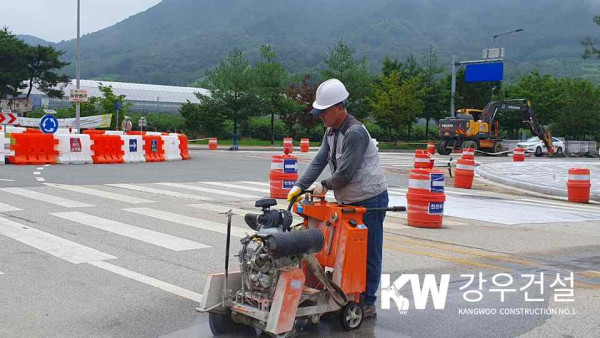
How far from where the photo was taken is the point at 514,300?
249 inches

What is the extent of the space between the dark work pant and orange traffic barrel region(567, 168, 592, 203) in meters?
13.0

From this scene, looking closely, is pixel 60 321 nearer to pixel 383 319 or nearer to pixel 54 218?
pixel 383 319

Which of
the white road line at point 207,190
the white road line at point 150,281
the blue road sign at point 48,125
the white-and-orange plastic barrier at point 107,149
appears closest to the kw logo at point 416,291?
the white road line at point 150,281

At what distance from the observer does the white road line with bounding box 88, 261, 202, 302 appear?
6.14 meters

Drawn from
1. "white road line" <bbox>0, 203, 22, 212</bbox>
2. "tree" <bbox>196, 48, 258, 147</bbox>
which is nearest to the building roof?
"tree" <bbox>196, 48, 258, 147</bbox>

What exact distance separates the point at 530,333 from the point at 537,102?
62.1 meters

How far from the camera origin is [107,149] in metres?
23.9

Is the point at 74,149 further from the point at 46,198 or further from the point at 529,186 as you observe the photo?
the point at 529,186

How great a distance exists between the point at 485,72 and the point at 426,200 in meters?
38.8

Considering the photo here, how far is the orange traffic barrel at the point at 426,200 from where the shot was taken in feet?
34.8

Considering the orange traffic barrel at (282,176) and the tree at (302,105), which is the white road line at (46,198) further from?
the tree at (302,105)

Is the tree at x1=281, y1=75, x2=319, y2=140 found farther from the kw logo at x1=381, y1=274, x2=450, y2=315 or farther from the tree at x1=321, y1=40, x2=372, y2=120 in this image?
the kw logo at x1=381, y1=274, x2=450, y2=315

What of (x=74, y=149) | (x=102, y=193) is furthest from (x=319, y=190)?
(x=74, y=149)

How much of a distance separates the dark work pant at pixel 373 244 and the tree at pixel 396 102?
4894 cm
